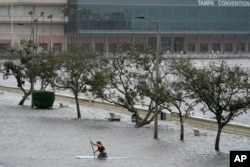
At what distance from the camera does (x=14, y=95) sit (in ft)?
262

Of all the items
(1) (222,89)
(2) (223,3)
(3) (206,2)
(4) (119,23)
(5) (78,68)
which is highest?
(3) (206,2)

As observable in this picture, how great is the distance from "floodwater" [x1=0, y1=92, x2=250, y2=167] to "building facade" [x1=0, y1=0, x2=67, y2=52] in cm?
12044

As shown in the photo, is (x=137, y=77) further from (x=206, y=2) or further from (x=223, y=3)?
(x=223, y=3)

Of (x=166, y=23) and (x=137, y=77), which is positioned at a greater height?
(x=137, y=77)

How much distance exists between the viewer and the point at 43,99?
6362cm

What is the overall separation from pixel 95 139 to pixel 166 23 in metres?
147

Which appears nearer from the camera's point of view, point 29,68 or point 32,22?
point 29,68

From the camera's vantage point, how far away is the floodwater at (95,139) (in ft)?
114

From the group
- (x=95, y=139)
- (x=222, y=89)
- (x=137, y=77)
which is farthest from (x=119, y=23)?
(x=222, y=89)

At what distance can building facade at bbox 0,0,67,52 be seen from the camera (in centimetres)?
17750

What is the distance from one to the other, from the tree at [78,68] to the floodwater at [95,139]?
224 centimetres

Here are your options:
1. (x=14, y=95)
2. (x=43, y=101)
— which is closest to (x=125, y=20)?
(x=14, y=95)

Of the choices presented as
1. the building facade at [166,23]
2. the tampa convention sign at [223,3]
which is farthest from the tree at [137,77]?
the tampa convention sign at [223,3]

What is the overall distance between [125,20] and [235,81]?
149044 mm
